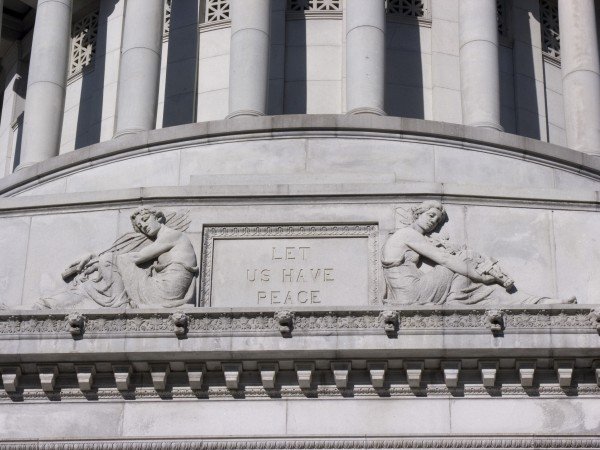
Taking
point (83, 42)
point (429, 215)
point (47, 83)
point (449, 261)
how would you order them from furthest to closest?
point (83, 42), point (47, 83), point (429, 215), point (449, 261)

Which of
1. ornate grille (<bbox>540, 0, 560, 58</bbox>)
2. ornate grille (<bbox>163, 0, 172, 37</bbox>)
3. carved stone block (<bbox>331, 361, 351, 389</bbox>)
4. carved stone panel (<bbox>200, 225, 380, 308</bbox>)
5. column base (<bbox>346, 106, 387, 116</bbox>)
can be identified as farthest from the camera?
ornate grille (<bbox>540, 0, 560, 58</bbox>)

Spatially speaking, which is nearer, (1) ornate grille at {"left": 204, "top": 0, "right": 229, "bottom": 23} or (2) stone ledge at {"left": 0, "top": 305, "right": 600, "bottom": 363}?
(2) stone ledge at {"left": 0, "top": 305, "right": 600, "bottom": 363}

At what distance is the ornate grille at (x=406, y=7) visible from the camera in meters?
40.8

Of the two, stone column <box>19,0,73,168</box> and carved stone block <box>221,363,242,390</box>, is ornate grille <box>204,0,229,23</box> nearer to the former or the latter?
stone column <box>19,0,73,168</box>

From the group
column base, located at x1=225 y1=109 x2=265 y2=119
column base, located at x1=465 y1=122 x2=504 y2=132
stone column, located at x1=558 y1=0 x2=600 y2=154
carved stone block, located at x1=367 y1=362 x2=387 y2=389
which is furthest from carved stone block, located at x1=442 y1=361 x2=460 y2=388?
stone column, located at x1=558 y1=0 x2=600 y2=154

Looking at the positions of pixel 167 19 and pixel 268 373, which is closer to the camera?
pixel 268 373

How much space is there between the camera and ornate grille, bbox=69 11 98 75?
4356 centimetres

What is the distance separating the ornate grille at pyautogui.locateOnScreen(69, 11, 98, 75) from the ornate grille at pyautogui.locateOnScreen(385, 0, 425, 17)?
321 inches

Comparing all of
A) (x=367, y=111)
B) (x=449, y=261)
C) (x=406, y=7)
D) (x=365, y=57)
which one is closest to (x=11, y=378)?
(x=449, y=261)

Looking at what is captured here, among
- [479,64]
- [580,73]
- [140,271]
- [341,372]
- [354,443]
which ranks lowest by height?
[354,443]

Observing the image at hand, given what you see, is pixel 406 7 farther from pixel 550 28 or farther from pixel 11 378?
pixel 11 378

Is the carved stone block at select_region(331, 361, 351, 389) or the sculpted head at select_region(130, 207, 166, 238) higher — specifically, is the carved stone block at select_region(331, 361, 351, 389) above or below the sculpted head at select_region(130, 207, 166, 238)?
below

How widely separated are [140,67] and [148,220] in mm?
9381

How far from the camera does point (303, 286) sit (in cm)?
2791
